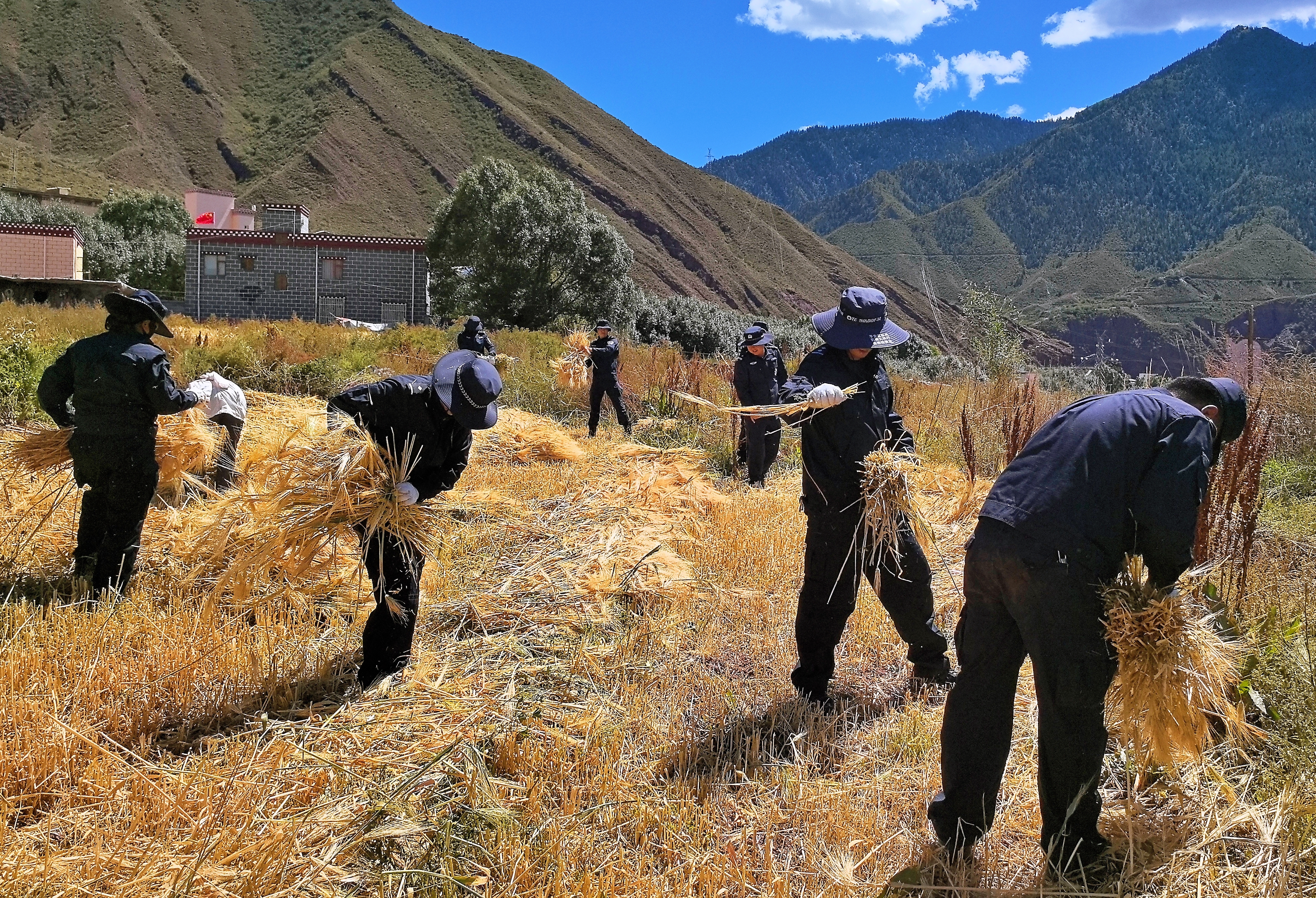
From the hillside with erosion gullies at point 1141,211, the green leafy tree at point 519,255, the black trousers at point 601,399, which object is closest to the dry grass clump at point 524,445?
the black trousers at point 601,399

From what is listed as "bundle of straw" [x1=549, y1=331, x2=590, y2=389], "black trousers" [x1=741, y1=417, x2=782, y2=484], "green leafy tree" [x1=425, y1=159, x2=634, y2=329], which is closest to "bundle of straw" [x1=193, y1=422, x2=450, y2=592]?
"black trousers" [x1=741, y1=417, x2=782, y2=484]

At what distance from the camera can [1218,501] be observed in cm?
439

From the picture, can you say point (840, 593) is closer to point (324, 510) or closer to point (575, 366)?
point (324, 510)

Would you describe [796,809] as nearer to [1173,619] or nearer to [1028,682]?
[1173,619]

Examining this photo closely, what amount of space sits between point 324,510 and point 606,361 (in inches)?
325

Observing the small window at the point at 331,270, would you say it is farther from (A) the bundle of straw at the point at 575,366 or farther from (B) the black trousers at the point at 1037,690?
(B) the black trousers at the point at 1037,690

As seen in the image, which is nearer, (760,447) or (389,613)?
(389,613)

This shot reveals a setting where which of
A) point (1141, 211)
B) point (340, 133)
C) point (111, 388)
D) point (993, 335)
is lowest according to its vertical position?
point (111, 388)

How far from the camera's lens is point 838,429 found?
12.4 feet

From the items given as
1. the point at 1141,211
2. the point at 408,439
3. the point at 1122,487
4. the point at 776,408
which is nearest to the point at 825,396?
the point at 776,408

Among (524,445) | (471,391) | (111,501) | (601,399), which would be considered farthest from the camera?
(601,399)

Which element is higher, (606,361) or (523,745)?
(606,361)

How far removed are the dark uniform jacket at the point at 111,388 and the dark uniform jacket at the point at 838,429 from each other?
3332 millimetres

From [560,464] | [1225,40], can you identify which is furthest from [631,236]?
[1225,40]
